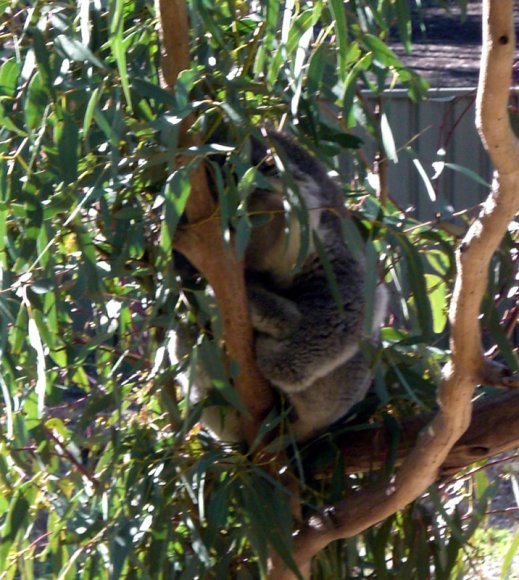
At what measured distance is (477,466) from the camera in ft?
8.04

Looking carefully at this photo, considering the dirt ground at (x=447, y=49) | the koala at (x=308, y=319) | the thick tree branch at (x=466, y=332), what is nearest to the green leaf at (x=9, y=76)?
the koala at (x=308, y=319)

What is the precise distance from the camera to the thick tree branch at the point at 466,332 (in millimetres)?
1248

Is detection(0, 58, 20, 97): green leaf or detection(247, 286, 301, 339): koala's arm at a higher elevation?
detection(0, 58, 20, 97): green leaf

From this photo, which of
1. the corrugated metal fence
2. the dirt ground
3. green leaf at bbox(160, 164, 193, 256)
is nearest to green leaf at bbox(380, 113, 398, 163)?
green leaf at bbox(160, 164, 193, 256)

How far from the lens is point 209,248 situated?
1749 mm

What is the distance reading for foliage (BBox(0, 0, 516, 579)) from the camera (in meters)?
1.55

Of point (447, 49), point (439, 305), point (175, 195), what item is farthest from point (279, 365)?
point (447, 49)

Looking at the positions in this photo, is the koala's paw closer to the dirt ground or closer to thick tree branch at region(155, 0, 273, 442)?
thick tree branch at region(155, 0, 273, 442)

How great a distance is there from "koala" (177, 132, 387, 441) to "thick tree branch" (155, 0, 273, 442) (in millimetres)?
172

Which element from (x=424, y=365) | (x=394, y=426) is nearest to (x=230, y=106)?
(x=394, y=426)

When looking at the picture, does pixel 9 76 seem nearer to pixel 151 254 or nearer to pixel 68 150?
pixel 68 150

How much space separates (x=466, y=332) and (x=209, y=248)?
473mm

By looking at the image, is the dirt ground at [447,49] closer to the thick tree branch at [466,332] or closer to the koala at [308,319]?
the koala at [308,319]

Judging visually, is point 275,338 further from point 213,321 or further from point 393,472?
point 213,321
